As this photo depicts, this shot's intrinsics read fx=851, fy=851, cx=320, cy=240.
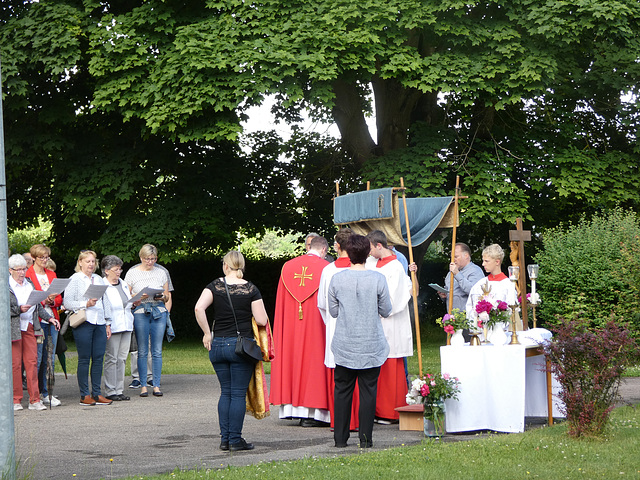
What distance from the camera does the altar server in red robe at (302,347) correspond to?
29.7 feet

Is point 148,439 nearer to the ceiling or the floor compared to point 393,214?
nearer to the floor

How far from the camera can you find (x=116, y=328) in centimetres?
1118

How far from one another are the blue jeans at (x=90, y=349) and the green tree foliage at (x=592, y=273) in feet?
30.4

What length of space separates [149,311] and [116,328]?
0.73 metres

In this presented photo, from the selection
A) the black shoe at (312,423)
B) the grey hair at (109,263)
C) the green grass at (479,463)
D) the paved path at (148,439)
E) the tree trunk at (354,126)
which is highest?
the tree trunk at (354,126)

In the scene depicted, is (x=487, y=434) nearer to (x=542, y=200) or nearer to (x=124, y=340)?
(x=124, y=340)

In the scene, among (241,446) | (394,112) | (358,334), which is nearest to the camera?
(358,334)

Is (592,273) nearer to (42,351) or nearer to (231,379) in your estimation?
(42,351)

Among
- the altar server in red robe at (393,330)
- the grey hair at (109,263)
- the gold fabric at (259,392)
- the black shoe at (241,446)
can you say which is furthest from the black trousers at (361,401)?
the grey hair at (109,263)

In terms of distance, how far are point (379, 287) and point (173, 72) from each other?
445 inches

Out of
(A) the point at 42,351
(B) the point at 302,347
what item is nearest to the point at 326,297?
(B) the point at 302,347

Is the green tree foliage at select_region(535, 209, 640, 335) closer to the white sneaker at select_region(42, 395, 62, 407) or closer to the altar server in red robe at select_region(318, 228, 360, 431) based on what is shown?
the altar server in red robe at select_region(318, 228, 360, 431)

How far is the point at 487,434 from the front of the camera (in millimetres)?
8141

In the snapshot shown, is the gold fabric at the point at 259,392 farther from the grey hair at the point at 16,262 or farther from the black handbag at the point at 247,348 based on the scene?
the grey hair at the point at 16,262
